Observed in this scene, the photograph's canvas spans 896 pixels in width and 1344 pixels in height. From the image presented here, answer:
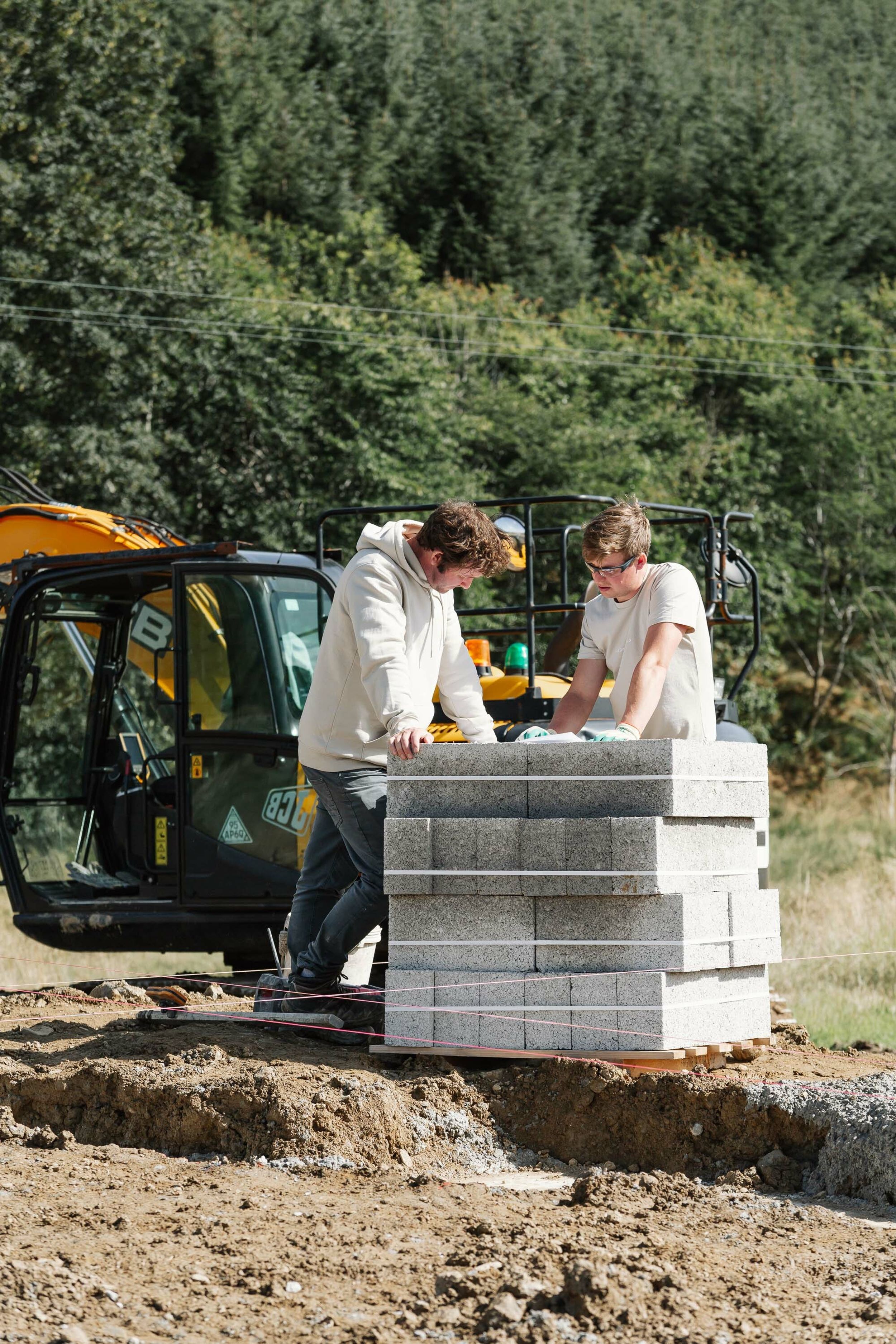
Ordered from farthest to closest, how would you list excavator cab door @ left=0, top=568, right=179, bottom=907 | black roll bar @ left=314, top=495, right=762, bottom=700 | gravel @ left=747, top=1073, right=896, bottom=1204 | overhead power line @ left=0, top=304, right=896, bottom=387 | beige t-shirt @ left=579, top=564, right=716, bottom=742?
overhead power line @ left=0, top=304, right=896, bottom=387
excavator cab door @ left=0, top=568, right=179, bottom=907
black roll bar @ left=314, top=495, right=762, bottom=700
beige t-shirt @ left=579, top=564, right=716, bottom=742
gravel @ left=747, top=1073, right=896, bottom=1204

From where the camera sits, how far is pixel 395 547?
544 centimetres

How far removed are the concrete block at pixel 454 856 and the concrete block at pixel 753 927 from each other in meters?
0.93

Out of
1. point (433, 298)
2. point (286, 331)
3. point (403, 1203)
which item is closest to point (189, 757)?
point (403, 1203)

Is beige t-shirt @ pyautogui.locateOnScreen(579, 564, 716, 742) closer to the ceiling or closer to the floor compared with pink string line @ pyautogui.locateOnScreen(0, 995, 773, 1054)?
closer to the ceiling

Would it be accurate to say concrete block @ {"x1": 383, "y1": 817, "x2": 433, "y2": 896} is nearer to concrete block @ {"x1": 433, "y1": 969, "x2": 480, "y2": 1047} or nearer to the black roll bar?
concrete block @ {"x1": 433, "y1": 969, "x2": 480, "y2": 1047}

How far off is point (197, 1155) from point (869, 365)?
2753 cm

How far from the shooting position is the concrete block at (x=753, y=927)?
5219mm

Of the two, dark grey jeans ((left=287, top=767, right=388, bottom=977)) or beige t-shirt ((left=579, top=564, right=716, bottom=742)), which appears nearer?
beige t-shirt ((left=579, top=564, right=716, bottom=742))

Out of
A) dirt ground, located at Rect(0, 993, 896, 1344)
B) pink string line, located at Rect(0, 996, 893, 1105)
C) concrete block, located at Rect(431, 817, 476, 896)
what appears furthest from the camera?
concrete block, located at Rect(431, 817, 476, 896)

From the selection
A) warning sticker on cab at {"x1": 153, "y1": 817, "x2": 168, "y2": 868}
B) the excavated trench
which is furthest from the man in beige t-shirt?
warning sticker on cab at {"x1": 153, "y1": 817, "x2": 168, "y2": 868}

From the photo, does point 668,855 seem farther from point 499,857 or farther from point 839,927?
point 839,927

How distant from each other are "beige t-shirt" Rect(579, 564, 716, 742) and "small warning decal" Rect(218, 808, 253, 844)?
3.07 meters

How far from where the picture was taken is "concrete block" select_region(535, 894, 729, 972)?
488 cm

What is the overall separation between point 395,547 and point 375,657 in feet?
1.47
